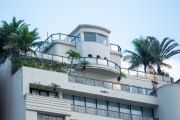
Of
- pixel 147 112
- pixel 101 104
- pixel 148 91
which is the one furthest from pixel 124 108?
pixel 148 91

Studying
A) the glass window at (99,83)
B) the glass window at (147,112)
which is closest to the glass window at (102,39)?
the glass window at (99,83)

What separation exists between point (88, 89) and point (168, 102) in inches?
329

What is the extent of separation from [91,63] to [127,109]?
5.89 meters

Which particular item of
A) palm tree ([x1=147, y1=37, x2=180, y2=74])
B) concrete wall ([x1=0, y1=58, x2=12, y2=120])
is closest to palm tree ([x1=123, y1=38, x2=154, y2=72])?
palm tree ([x1=147, y1=37, x2=180, y2=74])

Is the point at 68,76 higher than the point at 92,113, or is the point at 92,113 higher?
the point at 68,76

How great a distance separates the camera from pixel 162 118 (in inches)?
2341

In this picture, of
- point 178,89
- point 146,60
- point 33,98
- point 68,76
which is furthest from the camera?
point 146,60

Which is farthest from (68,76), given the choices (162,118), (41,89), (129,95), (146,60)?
(146,60)

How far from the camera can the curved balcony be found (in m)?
60.8

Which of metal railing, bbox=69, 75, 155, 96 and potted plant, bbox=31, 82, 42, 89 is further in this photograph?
metal railing, bbox=69, 75, 155, 96

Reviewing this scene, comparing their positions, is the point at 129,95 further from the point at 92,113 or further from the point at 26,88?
the point at 26,88

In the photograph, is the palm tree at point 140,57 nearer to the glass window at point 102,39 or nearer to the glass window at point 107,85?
the glass window at point 102,39

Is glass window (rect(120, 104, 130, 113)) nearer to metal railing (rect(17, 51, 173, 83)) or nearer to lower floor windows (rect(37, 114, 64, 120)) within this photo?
metal railing (rect(17, 51, 173, 83))

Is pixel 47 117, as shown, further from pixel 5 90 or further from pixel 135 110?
pixel 135 110
